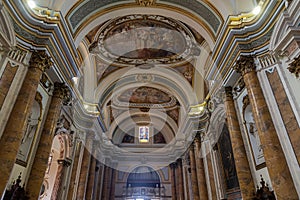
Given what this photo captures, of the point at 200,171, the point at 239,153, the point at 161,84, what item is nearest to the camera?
the point at 239,153

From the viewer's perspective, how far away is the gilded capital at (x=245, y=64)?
674 cm

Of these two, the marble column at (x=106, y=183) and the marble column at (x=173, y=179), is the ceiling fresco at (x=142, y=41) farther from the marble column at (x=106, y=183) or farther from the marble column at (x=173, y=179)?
the marble column at (x=173, y=179)

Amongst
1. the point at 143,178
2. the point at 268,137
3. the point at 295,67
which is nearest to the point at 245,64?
the point at 295,67

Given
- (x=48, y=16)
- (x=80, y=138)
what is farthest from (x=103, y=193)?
(x=48, y=16)

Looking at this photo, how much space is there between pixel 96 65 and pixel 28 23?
20.4 ft

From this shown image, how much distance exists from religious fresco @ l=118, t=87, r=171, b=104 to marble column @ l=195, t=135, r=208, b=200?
5528 millimetres

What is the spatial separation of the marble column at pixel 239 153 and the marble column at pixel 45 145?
598 cm

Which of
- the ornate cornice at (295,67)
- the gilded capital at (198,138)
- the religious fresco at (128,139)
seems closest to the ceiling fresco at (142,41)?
the gilded capital at (198,138)

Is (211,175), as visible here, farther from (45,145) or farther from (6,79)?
(6,79)

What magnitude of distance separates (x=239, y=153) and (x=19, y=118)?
6.49 m

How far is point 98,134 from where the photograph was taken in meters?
13.8

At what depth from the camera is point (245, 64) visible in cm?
679

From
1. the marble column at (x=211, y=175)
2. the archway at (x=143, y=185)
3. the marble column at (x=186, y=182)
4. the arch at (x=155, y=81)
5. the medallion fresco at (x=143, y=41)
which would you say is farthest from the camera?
the archway at (x=143, y=185)

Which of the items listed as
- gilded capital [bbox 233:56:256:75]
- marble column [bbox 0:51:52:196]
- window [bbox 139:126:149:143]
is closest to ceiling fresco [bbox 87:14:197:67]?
gilded capital [bbox 233:56:256:75]
